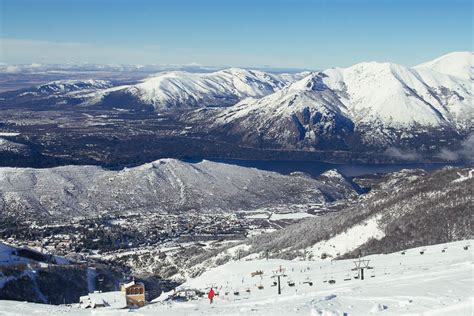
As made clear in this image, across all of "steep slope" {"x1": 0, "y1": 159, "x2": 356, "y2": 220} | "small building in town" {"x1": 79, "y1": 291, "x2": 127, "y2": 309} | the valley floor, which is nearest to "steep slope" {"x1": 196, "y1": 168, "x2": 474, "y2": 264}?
the valley floor

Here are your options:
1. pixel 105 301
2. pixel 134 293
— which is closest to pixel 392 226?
pixel 134 293

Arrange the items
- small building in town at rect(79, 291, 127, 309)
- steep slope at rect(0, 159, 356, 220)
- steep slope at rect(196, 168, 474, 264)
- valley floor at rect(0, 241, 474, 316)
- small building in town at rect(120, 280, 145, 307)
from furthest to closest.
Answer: steep slope at rect(0, 159, 356, 220)
steep slope at rect(196, 168, 474, 264)
small building in town at rect(79, 291, 127, 309)
small building in town at rect(120, 280, 145, 307)
valley floor at rect(0, 241, 474, 316)

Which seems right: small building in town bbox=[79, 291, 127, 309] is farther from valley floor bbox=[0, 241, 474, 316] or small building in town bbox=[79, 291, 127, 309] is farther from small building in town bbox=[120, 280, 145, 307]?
valley floor bbox=[0, 241, 474, 316]

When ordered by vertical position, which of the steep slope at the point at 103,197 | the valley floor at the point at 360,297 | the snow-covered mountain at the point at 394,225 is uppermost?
the valley floor at the point at 360,297

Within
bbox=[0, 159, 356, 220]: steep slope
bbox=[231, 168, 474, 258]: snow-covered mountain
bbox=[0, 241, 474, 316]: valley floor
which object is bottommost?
bbox=[0, 159, 356, 220]: steep slope

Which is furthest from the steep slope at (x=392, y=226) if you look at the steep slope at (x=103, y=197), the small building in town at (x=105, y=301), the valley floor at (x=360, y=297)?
the steep slope at (x=103, y=197)

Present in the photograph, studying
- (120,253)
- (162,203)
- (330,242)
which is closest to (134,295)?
(330,242)

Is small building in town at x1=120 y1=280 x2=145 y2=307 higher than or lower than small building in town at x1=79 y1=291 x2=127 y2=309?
higher

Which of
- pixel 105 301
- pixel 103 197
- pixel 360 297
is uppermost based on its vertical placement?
pixel 360 297

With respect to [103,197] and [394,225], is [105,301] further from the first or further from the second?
[103,197]

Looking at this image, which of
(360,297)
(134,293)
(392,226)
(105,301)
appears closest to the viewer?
(360,297)

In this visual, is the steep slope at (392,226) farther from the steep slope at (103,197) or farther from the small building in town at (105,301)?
the steep slope at (103,197)

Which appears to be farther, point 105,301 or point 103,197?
point 103,197
